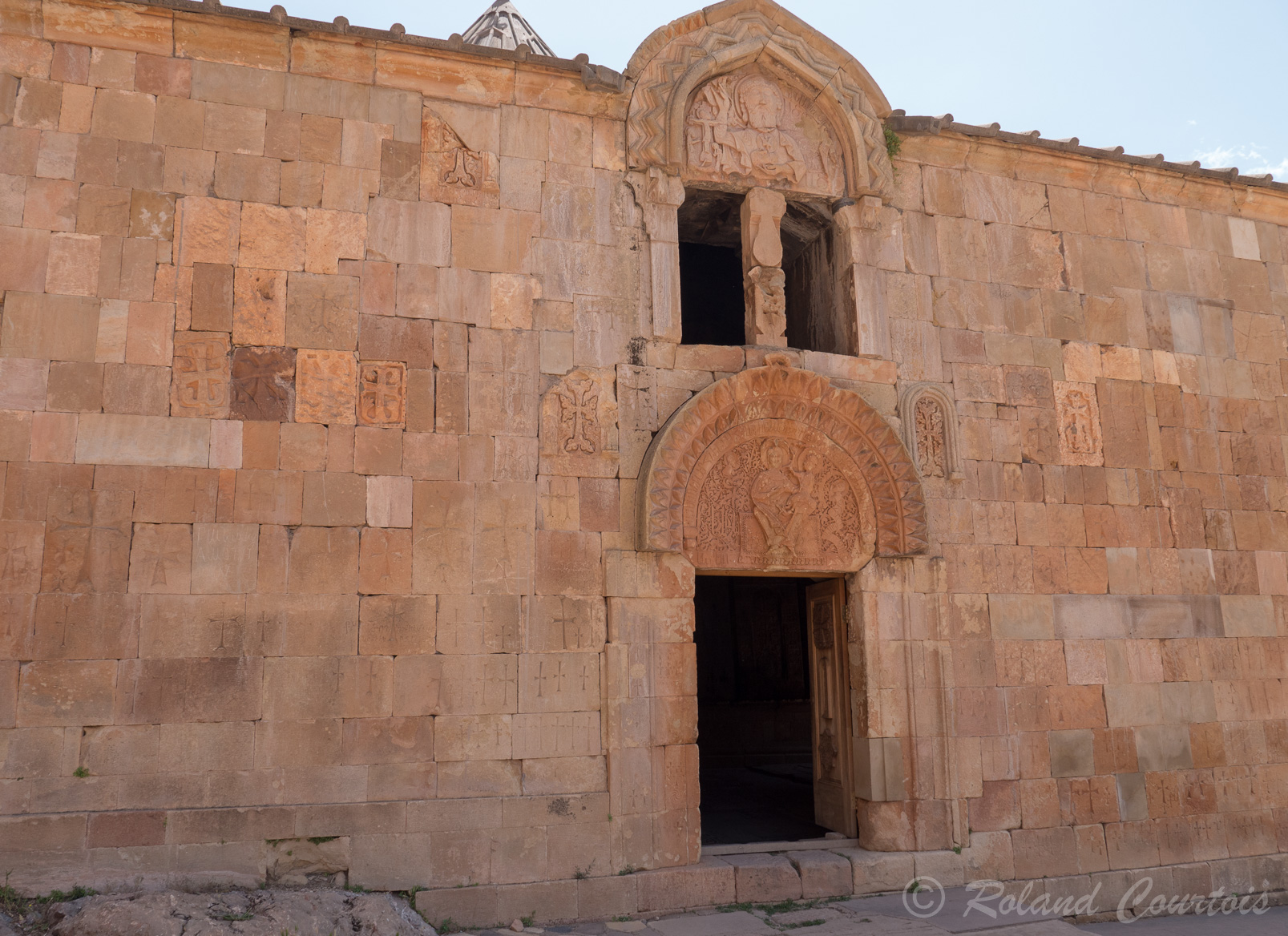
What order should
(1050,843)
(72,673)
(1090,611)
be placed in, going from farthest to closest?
(1090,611) < (1050,843) < (72,673)

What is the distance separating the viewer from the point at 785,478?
24.3 feet

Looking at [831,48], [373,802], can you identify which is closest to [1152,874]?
[373,802]

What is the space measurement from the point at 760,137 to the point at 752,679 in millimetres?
7562

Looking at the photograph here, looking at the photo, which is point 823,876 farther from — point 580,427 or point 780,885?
point 580,427

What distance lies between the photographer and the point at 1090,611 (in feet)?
26.1

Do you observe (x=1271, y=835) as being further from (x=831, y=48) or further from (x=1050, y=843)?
(x=831, y=48)

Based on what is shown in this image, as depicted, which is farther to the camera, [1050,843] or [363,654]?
[1050,843]

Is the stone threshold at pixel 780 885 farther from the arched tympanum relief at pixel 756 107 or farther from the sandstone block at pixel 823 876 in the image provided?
the arched tympanum relief at pixel 756 107

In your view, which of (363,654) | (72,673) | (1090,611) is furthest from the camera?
(1090,611)

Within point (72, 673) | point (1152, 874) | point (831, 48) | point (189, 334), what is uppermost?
point (831, 48)

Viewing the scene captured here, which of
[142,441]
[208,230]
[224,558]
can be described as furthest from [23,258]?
[224,558]

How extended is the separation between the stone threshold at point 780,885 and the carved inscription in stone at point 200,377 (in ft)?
11.6

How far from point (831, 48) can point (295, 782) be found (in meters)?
7.20

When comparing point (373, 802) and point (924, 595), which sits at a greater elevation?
point (924, 595)
